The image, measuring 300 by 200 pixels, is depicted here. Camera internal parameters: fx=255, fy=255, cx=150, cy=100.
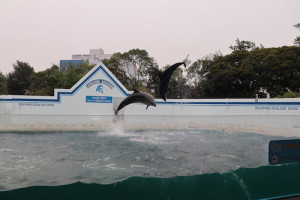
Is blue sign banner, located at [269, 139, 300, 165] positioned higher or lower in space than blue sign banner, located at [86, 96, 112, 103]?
lower

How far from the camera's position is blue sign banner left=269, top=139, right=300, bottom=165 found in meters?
3.68

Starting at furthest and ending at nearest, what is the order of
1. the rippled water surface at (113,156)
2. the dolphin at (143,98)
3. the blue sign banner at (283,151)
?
the rippled water surface at (113,156)
the dolphin at (143,98)
the blue sign banner at (283,151)

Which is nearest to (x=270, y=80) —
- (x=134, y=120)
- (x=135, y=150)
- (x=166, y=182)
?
(x=134, y=120)

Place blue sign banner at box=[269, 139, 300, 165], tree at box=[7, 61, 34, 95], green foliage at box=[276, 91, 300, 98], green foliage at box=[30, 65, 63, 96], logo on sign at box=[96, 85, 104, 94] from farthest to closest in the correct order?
1. green foliage at box=[276, 91, 300, 98]
2. logo on sign at box=[96, 85, 104, 94]
3. green foliage at box=[30, 65, 63, 96]
4. tree at box=[7, 61, 34, 95]
5. blue sign banner at box=[269, 139, 300, 165]

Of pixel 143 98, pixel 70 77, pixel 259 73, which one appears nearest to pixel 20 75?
pixel 70 77

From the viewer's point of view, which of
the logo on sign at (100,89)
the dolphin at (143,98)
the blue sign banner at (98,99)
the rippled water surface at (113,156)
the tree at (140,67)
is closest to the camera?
the dolphin at (143,98)

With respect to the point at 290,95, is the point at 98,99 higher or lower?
lower

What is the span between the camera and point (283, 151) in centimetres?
378

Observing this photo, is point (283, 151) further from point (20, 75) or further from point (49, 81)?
point (49, 81)

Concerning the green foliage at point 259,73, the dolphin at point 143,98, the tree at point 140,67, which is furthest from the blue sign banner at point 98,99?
the dolphin at point 143,98

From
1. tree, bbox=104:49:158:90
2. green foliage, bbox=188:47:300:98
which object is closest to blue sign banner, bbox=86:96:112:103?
green foliage, bbox=188:47:300:98

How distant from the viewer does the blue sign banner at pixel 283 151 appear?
3.68m

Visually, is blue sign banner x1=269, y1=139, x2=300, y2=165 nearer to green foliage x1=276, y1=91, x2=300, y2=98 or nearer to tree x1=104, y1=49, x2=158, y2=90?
tree x1=104, y1=49, x2=158, y2=90

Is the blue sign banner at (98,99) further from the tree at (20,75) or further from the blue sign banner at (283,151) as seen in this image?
the blue sign banner at (283,151)
